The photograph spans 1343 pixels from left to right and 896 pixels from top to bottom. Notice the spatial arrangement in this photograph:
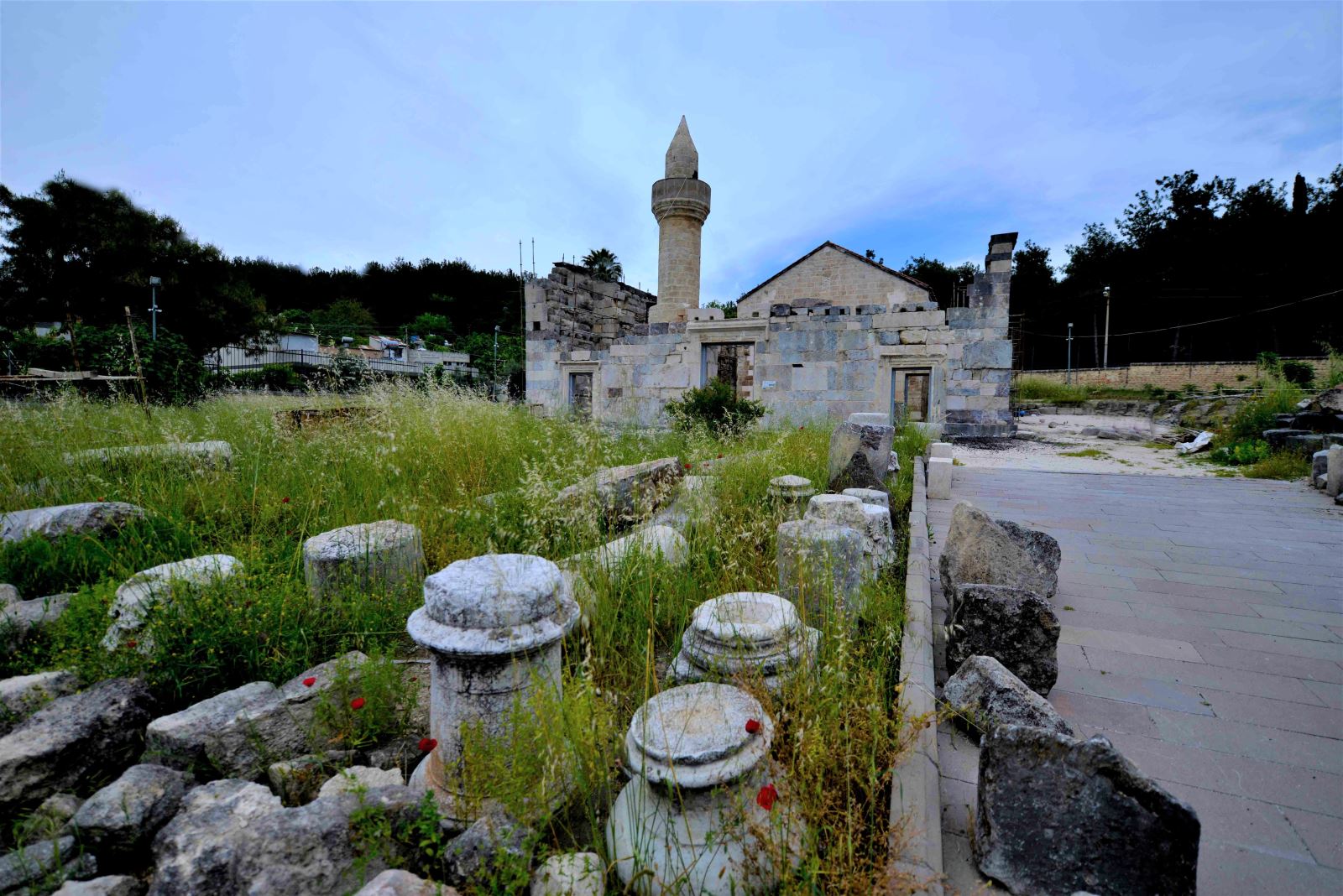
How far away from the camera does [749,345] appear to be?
15.1m

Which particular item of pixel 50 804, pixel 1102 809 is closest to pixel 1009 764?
pixel 1102 809

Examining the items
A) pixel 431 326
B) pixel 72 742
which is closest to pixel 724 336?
pixel 72 742

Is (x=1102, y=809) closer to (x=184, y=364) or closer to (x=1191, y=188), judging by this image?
(x=184, y=364)

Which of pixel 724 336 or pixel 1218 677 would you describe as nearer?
pixel 1218 677

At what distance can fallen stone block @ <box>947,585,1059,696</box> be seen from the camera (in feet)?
8.23

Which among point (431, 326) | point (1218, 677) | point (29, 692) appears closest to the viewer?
point (29, 692)

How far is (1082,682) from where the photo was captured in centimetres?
267

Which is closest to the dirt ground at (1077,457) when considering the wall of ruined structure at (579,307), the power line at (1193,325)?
the wall of ruined structure at (579,307)

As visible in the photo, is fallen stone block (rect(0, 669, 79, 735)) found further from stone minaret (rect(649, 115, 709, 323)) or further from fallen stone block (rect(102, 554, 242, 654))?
stone minaret (rect(649, 115, 709, 323))

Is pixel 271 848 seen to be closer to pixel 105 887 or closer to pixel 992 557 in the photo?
pixel 105 887

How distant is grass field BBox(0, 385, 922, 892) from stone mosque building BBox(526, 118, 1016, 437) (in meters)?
5.79

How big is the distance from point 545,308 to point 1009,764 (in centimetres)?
1503

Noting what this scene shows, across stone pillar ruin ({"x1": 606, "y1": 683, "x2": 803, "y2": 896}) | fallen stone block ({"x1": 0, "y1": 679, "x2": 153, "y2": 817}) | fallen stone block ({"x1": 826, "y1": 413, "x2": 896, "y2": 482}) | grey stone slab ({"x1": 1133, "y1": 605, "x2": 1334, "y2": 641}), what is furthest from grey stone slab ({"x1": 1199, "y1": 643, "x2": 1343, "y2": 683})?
fallen stone block ({"x1": 0, "y1": 679, "x2": 153, "y2": 817})

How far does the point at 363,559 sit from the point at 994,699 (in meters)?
2.73
